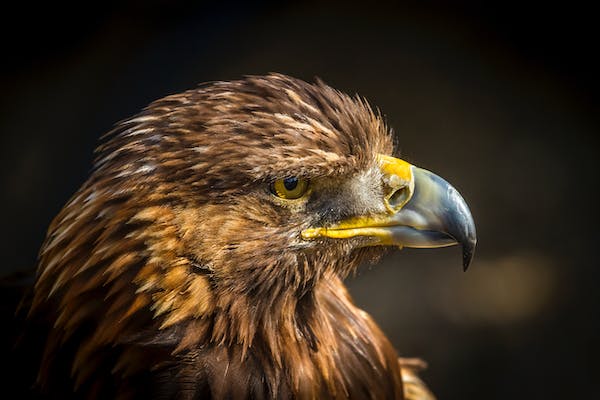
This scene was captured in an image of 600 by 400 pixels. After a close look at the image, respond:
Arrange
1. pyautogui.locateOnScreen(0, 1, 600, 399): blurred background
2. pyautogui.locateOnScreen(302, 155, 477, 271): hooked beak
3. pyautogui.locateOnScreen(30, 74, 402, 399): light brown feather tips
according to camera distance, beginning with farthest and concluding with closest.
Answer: pyautogui.locateOnScreen(0, 1, 600, 399): blurred background → pyautogui.locateOnScreen(302, 155, 477, 271): hooked beak → pyautogui.locateOnScreen(30, 74, 402, 399): light brown feather tips

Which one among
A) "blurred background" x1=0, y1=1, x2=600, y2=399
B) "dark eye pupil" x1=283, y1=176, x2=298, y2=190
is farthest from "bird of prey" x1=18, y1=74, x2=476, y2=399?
"blurred background" x1=0, y1=1, x2=600, y2=399

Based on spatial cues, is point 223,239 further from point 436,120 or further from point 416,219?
point 436,120

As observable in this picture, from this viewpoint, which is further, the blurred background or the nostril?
the blurred background

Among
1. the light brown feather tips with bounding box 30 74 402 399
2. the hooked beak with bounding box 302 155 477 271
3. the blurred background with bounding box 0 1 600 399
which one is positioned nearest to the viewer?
the light brown feather tips with bounding box 30 74 402 399

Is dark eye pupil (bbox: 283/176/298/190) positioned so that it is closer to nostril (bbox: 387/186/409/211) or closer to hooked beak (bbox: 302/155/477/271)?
hooked beak (bbox: 302/155/477/271)

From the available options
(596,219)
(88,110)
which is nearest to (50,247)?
(88,110)

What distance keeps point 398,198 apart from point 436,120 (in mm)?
3261

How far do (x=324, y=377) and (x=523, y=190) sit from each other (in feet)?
10.8

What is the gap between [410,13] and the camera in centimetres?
539

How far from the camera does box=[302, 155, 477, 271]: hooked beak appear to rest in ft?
7.24

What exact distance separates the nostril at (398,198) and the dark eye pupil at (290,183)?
318 mm

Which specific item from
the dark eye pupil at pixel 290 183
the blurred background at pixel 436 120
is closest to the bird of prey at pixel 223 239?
the dark eye pupil at pixel 290 183

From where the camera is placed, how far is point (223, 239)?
2.04 m

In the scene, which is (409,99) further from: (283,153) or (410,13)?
(283,153)
